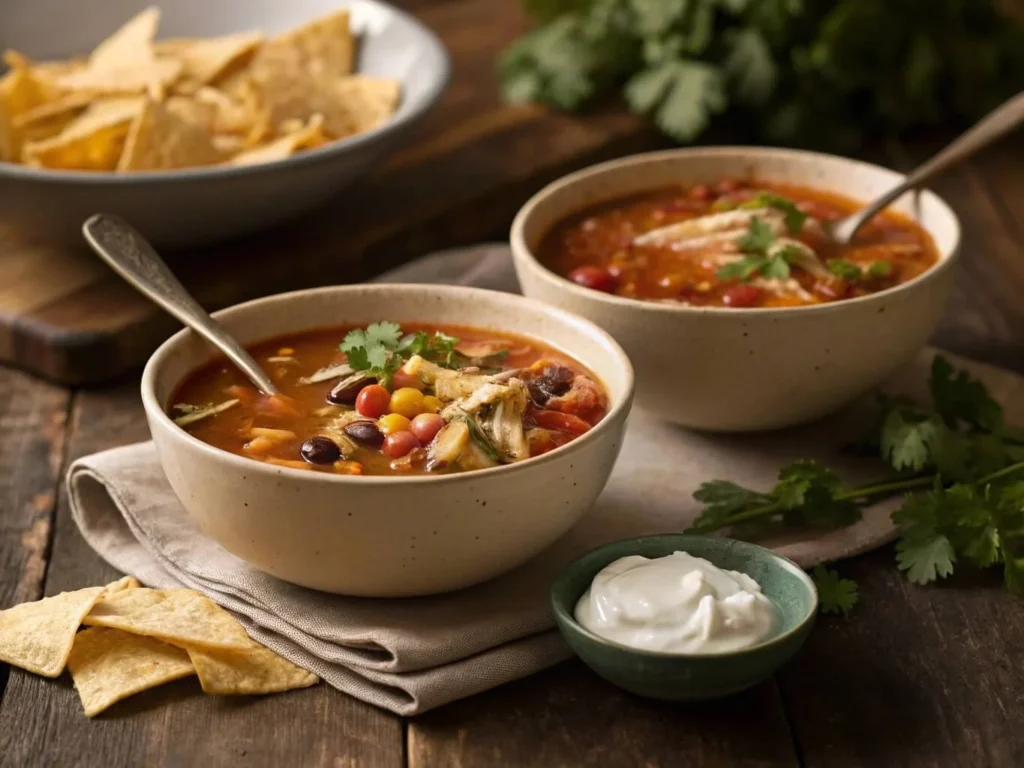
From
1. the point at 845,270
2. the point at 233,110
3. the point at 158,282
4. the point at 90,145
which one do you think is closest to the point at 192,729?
the point at 158,282

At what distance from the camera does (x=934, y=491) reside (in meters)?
3.29

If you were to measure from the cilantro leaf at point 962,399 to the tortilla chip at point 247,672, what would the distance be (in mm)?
1748

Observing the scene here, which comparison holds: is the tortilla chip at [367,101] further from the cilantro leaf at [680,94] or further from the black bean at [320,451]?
the black bean at [320,451]

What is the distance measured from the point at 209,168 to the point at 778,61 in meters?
2.57

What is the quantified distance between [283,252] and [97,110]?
78 cm

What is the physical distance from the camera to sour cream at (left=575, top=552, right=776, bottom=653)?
2.68 metres

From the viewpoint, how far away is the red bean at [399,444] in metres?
2.96

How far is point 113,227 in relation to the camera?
144 inches

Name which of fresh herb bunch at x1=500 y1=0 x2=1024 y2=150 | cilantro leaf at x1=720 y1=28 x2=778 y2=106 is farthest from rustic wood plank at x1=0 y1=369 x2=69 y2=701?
cilantro leaf at x1=720 y1=28 x2=778 y2=106

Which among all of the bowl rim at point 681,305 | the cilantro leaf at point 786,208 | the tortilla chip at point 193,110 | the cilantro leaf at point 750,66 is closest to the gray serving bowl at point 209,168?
the tortilla chip at point 193,110

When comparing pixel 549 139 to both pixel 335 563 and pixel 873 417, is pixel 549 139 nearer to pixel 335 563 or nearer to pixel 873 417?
pixel 873 417

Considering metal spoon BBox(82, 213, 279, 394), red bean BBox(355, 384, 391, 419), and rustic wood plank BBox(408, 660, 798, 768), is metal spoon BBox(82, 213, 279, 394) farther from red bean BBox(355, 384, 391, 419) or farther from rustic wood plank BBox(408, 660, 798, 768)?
rustic wood plank BBox(408, 660, 798, 768)

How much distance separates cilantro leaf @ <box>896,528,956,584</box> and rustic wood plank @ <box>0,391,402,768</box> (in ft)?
3.99

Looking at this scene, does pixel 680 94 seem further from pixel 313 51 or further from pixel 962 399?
pixel 962 399
